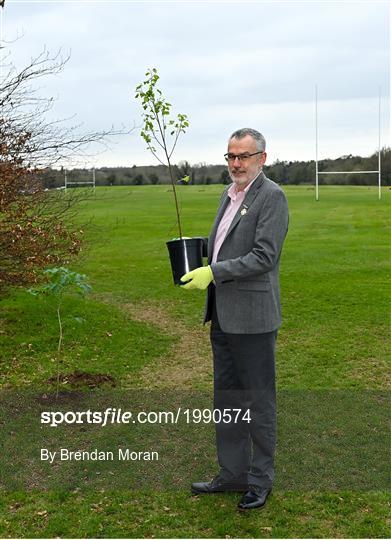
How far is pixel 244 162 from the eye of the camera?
4156 millimetres

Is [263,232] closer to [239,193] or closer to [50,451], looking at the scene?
[239,193]

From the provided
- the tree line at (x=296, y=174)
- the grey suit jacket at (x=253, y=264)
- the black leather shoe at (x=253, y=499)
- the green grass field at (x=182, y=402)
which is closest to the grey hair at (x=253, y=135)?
the grey suit jacket at (x=253, y=264)

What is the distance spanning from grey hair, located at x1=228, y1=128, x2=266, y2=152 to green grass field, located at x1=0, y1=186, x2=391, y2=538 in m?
2.35

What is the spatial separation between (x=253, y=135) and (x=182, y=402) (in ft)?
10.6

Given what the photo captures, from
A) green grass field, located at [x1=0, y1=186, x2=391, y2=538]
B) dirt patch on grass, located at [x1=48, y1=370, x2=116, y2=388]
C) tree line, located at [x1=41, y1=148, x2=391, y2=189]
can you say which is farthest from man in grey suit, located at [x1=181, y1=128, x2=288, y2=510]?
tree line, located at [x1=41, y1=148, x2=391, y2=189]

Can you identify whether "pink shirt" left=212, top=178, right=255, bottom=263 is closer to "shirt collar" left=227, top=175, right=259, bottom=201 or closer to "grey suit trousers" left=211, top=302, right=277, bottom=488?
"shirt collar" left=227, top=175, right=259, bottom=201

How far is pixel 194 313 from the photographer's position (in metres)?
10.7

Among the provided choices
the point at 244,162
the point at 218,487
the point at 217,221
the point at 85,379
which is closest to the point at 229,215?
the point at 217,221

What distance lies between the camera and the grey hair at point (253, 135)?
13.6 ft

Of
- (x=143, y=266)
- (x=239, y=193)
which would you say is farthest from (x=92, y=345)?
(x=143, y=266)

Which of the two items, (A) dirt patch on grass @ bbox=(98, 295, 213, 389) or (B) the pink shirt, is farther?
(A) dirt patch on grass @ bbox=(98, 295, 213, 389)

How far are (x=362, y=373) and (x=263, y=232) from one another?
3942 mm

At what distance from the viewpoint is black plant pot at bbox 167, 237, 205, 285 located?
4594mm

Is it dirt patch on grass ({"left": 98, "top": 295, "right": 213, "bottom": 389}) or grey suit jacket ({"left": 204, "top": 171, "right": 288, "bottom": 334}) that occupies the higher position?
grey suit jacket ({"left": 204, "top": 171, "right": 288, "bottom": 334})
